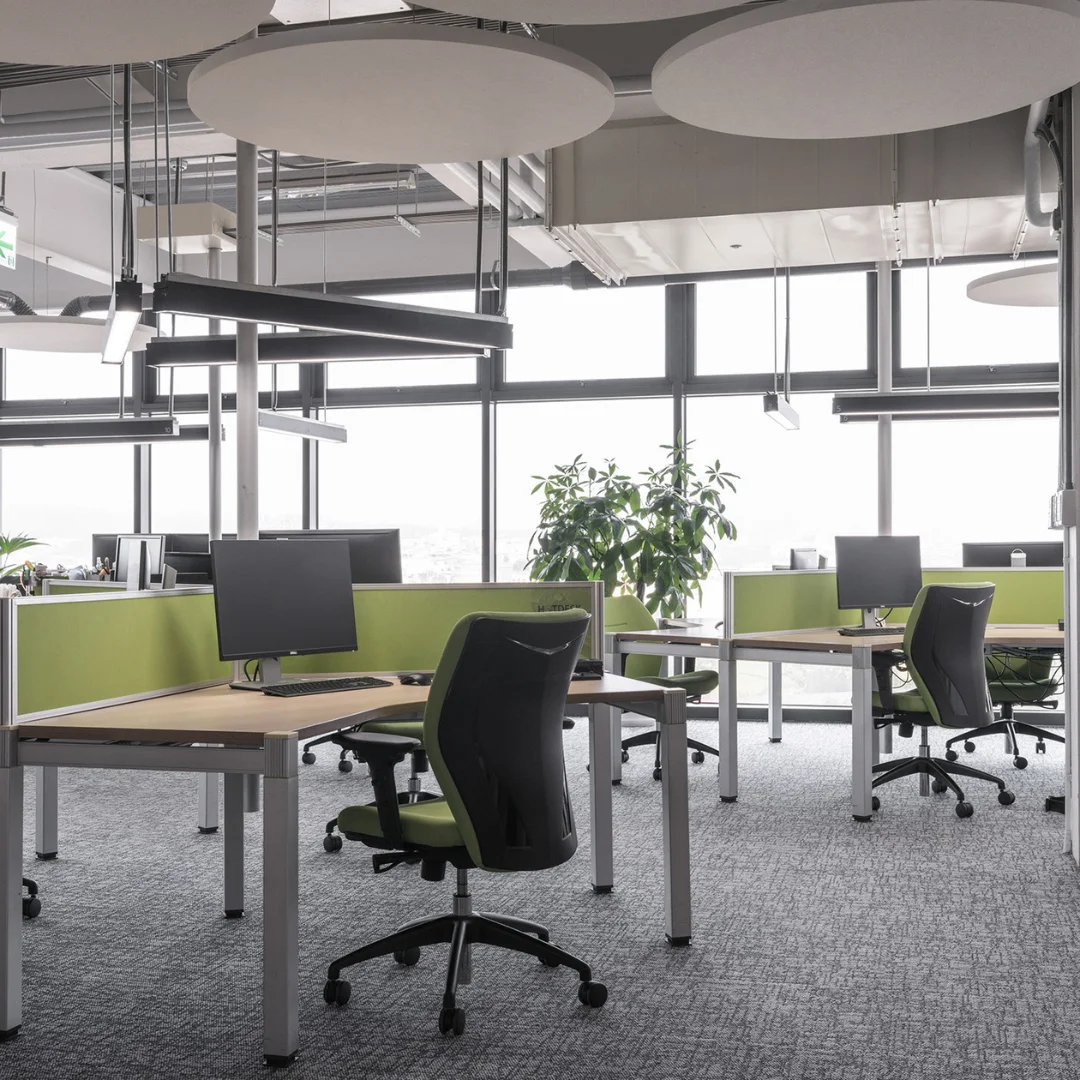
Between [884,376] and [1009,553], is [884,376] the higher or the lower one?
the higher one

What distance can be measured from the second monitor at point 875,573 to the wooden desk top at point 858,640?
0.61ft

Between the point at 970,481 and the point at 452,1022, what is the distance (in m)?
6.44

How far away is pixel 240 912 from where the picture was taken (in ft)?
12.7

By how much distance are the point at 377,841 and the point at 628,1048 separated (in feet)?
2.63

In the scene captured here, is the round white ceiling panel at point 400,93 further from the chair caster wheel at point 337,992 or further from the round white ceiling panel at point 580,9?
the chair caster wheel at point 337,992

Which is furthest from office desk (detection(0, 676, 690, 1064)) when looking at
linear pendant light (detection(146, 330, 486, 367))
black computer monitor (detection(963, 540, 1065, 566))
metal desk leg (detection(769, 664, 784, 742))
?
black computer monitor (detection(963, 540, 1065, 566))

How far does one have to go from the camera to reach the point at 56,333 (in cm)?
657

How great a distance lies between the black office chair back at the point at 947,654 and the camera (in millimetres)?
5285

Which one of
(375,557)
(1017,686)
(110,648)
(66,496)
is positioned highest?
(66,496)

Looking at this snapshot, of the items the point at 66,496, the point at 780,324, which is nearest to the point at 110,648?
the point at 780,324

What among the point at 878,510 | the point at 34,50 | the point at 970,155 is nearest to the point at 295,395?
the point at 878,510

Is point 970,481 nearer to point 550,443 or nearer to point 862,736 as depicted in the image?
point 550,443

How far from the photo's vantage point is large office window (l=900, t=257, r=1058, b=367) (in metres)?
8.05

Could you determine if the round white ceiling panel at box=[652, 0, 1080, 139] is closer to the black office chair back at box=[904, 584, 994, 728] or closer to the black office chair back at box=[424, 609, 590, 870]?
the black office chair back at box=[424, 609, 590, 870]
